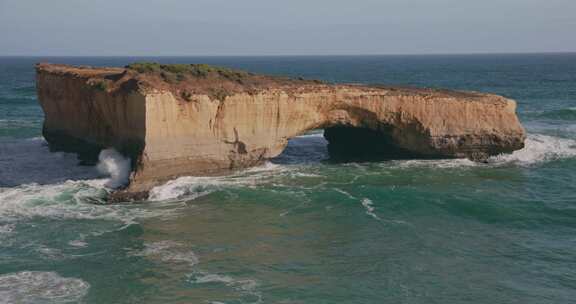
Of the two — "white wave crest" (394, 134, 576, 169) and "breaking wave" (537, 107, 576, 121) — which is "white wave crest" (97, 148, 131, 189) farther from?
"breaking wave" (537, 107, 576, 121)

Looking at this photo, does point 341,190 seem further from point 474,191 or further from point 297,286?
point 297,286

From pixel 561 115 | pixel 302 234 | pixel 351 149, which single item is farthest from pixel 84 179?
pixel 561 115

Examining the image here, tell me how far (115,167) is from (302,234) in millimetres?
9689

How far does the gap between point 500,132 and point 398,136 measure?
207 inches

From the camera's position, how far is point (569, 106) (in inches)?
2126

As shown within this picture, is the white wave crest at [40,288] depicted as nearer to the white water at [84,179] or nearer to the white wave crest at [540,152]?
the white water at [84,179]

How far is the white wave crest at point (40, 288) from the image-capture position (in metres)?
16.1

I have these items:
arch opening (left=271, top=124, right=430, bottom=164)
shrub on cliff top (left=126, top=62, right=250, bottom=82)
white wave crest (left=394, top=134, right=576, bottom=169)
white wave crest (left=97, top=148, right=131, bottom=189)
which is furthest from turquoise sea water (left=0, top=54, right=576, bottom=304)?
shrub on cliff top (left=126, top=62, right=250, bottom=82)

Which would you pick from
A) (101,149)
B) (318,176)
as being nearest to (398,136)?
(318,176)

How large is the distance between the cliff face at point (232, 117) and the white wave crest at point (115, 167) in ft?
1.76

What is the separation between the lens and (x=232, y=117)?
28.2m

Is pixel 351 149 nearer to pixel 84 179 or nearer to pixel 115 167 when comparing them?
pixel 115 167

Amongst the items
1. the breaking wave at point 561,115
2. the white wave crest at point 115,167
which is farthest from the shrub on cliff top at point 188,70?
the breaking wave at point 561,115

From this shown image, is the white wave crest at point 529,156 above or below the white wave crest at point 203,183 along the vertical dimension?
above
